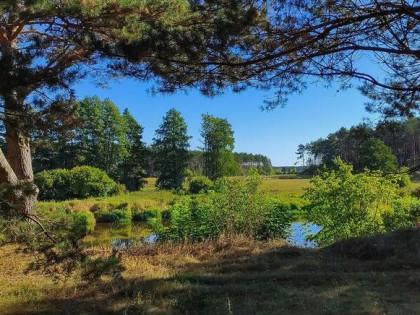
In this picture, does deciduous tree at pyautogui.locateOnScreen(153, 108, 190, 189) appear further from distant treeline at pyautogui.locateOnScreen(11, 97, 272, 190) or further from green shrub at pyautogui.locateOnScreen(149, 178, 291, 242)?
green shrub at pyautogui.locateOnScreen(149, 178, 291, 242)

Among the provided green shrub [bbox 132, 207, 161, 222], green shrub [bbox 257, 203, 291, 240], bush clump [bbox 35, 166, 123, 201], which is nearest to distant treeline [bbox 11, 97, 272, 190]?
bush clump [bbox 35, 166, 123, 201]

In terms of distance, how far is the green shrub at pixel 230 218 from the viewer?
381 inches

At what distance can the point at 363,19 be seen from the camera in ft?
13.6

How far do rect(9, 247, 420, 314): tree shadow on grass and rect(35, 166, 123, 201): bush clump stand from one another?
2564cm

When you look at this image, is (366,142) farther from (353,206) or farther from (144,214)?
(144,214)

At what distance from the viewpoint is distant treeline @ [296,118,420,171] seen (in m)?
6.03

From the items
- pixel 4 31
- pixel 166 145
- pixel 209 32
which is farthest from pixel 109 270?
pixel 166 145

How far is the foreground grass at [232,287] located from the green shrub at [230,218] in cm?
170

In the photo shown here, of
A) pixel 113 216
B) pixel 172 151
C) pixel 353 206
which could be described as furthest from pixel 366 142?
pixel 172 151

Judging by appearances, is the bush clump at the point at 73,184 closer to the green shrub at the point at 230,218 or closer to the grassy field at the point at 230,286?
the green shrub at the point at 230,218

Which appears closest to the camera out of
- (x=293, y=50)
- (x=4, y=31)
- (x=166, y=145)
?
(x=293, y=50)

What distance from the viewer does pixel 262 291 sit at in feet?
17.3

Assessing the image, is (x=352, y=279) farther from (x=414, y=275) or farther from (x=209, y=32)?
(x=209, y=32)

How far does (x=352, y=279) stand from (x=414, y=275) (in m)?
0.91
